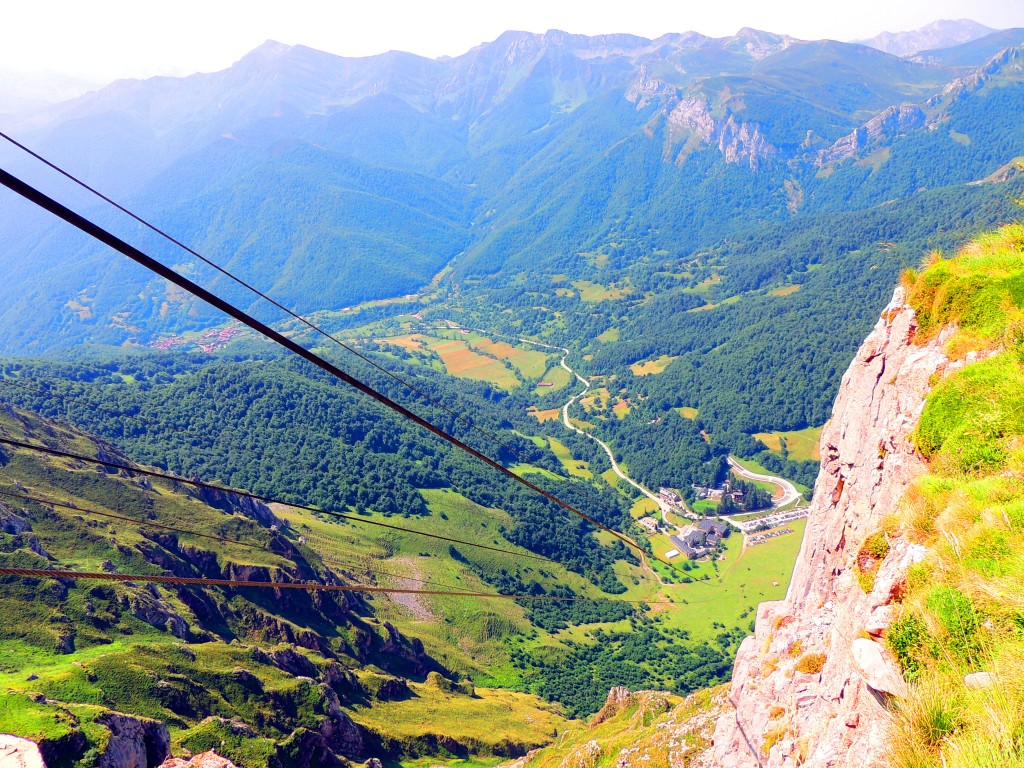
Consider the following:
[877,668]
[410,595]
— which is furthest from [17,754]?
[410,595]

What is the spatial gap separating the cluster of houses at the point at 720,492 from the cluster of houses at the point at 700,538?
13451mm

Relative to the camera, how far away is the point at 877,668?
11.8m

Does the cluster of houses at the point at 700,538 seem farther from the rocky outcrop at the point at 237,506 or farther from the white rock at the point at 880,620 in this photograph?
the white rock at the point at 880,620

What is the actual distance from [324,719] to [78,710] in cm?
2132

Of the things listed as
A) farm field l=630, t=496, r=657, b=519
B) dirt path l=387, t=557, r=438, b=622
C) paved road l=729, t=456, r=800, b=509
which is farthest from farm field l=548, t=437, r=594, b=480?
dirt path l=387, t=557, r=438, b=622

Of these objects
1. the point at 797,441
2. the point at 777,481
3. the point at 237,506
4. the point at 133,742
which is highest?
the point at 133,742

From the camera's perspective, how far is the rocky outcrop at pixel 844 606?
13125 millimetres

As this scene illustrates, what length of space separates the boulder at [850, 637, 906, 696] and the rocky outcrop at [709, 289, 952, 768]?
0.02 meters

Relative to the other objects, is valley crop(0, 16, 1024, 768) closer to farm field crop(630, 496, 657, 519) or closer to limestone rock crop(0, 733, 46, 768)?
farm field crop(630, 496, 657, 519)

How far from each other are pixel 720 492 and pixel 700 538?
100 feet

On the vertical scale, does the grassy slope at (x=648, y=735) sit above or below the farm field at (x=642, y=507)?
above

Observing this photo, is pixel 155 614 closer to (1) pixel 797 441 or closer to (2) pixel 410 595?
(2) pixel 410 595

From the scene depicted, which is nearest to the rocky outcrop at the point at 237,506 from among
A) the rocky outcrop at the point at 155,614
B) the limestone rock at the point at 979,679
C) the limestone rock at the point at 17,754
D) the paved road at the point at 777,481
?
the rocky outcrop at the point at 155,614

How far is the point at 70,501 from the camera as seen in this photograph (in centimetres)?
7625
